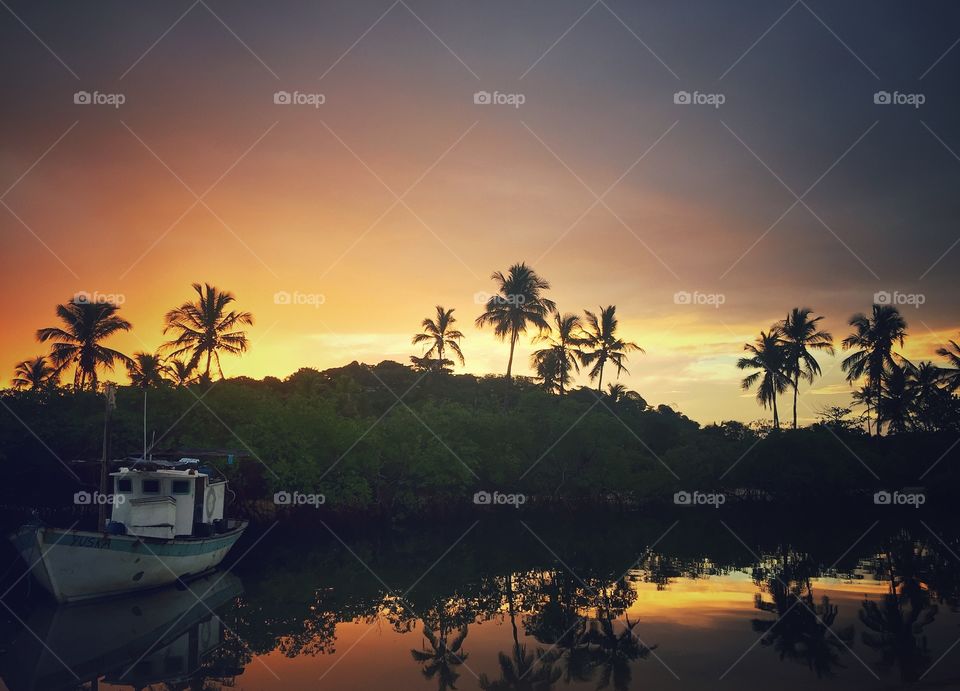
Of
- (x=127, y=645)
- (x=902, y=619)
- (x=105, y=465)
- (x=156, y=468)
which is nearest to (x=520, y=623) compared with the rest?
(x=127, y=645)

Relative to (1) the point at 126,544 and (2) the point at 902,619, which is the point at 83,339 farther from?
(2) the point at 902,619

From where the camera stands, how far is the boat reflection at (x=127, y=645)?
14.1 m

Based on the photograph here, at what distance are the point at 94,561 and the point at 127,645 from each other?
4.45 metres

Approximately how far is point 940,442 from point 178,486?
55.5 meters

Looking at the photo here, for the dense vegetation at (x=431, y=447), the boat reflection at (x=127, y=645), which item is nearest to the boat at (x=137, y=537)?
the boat reflection at (x=127, y=645)

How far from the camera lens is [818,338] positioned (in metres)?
56.1

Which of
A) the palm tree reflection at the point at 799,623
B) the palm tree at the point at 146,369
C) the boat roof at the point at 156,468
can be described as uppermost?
the palm tree at the point at 146,369

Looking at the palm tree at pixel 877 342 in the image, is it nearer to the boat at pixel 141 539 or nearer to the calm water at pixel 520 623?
the calm water at pixel 520 623

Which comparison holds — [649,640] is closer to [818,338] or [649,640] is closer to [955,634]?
[955,634]

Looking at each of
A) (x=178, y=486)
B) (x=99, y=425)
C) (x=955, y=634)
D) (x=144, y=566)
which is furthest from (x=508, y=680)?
(x=99, y=425)

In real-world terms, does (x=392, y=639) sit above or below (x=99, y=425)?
below

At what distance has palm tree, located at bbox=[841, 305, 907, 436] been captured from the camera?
55562 mm

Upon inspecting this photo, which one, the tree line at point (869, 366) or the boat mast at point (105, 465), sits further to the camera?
the tree line at point (869, 366)

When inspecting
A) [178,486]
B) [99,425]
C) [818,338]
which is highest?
[818,338]
